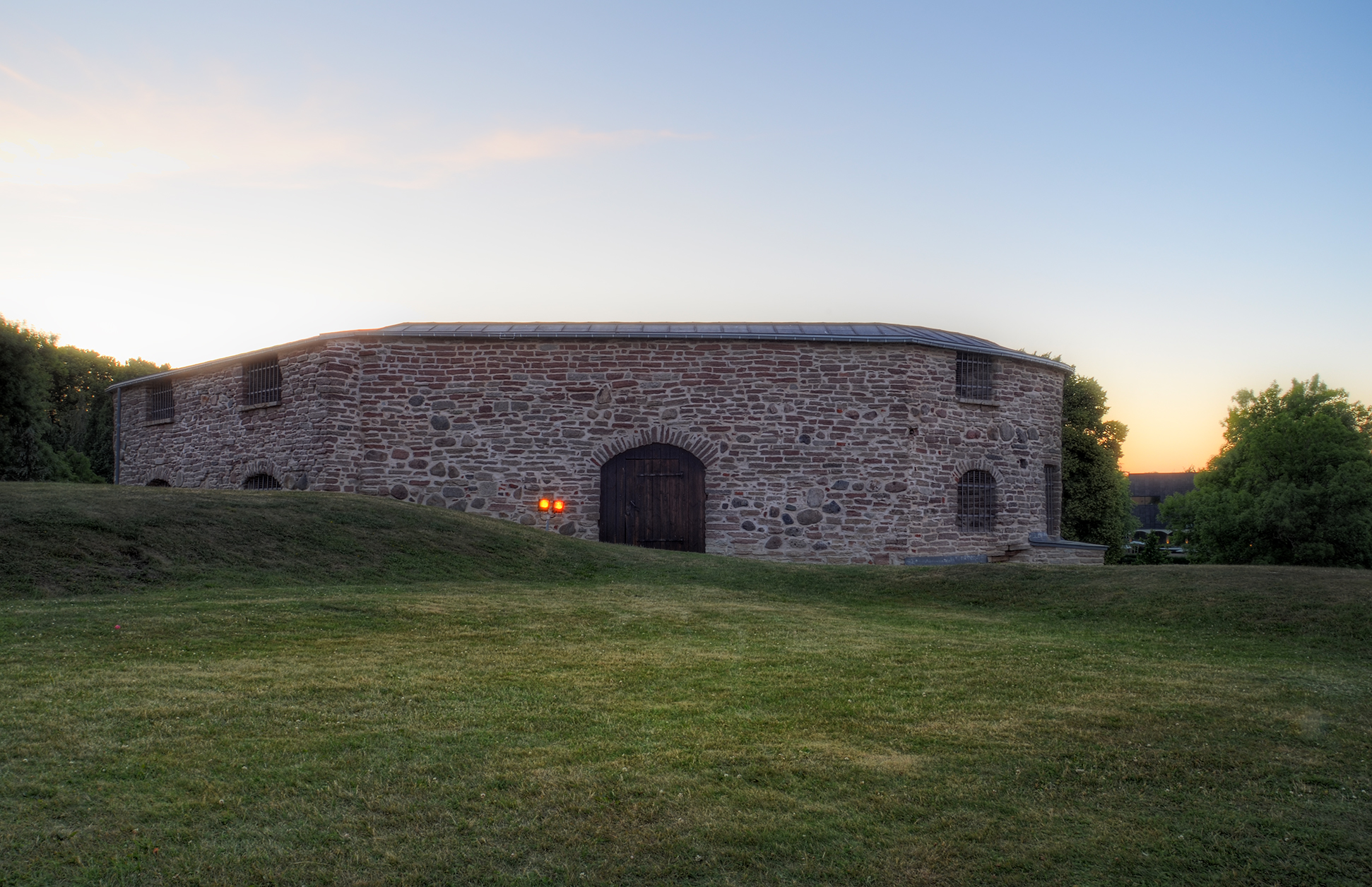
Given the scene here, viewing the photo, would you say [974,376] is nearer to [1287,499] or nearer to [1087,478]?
[1087,478]

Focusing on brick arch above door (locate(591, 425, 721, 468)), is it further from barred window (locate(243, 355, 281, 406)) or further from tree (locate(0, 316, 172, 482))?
tree (locate(0, 316, 172, 482))

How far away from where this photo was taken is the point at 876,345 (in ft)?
59.6

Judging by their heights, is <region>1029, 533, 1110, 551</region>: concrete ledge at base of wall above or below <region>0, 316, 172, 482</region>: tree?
below

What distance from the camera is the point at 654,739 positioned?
15.7 ft

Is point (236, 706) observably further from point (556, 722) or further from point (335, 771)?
point (556, 722)

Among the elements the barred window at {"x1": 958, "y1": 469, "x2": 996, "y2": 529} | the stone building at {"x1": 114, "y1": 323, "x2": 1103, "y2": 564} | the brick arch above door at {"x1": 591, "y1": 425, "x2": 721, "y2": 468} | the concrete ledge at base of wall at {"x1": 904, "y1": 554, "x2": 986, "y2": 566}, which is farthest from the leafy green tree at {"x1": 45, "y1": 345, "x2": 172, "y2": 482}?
the barred window at {"x1": 958, "y1": 469, "x2": 996, "y2": 529}

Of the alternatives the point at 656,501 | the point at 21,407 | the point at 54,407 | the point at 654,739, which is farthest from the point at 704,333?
the point at 54,407

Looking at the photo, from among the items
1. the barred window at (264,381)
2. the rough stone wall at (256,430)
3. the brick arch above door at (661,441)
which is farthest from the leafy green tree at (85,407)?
the brick arch above door at (661,441)

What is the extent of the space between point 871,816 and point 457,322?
17.9 m

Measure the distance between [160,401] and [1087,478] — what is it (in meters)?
26.8

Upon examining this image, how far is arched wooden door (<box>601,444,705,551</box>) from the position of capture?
1797 cm

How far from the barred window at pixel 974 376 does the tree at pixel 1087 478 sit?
379 inches

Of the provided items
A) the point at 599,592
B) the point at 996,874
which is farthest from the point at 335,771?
the point at 599,592

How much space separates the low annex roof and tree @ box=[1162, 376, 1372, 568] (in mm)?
16853
